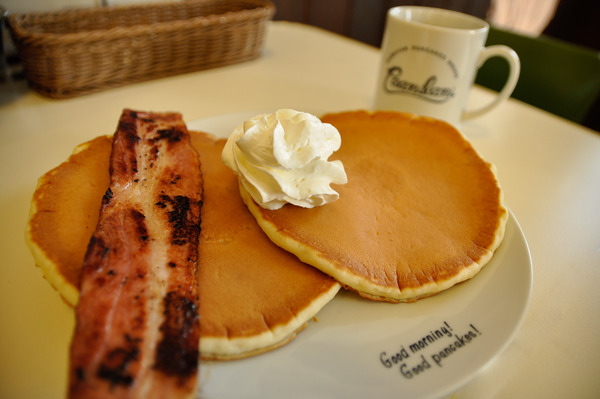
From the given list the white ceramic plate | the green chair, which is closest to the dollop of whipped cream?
the white ceramic plate

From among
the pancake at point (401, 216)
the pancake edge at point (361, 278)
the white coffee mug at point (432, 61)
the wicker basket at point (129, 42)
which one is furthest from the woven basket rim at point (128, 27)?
the pancake edge at point (361, 278)

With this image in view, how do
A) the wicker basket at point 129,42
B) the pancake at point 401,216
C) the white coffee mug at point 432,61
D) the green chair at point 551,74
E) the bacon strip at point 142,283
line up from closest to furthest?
1. the bacon strip at point 142,283
2. the pancake at point 401,216
3. the white coffee mug at point 432,61
4. the wicker basket at point 129,42
5. the green chair at point 551,74

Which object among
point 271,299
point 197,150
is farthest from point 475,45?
point 271,299

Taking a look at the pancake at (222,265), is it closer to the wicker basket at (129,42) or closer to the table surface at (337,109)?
the table surface at (337,109)

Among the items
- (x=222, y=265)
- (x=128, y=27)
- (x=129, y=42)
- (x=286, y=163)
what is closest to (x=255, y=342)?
(x=222, y=265)

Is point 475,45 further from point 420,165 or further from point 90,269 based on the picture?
point 90,269

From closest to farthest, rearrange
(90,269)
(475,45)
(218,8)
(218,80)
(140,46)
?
(90,269), (475,45), (140,46), (218,80), (218,8)
